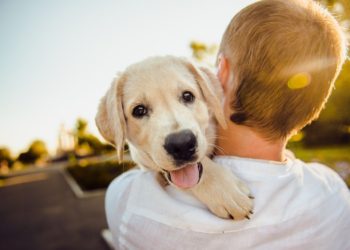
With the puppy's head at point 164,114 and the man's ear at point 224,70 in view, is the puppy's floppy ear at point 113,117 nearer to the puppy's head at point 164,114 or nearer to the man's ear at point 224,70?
the puppy's head at point 164,114

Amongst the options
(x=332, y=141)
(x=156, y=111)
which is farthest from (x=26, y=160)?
(x=156, y=111)

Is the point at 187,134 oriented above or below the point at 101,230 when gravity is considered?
above

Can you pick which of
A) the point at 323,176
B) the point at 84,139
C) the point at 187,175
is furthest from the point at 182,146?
the point at 84,139

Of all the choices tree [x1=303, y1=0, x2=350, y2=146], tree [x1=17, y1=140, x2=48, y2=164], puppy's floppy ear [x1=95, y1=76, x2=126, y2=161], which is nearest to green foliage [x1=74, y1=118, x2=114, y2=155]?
tree [x1=17, y1=140, x2=48, y2=164]

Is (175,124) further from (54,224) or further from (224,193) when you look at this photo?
(54,224)

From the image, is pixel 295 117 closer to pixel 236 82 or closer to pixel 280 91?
pixel 280 91

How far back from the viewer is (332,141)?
19.7 m

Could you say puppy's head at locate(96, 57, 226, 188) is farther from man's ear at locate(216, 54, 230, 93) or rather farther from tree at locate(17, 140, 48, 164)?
tree at locate(17, 140, 48, 164)

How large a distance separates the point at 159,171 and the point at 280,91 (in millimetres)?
1097

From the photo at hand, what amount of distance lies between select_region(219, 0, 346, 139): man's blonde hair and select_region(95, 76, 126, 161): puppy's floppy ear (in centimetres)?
113

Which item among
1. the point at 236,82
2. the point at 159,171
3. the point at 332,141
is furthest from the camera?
the point at 332,141

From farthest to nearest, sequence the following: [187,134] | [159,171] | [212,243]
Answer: [159,171] < [187,134] < [212,243]

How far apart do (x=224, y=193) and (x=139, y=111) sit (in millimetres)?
1246

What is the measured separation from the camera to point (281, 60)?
6.95 feet
